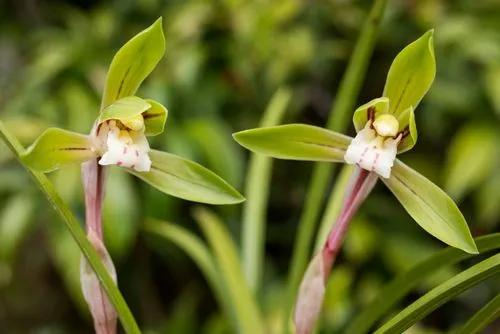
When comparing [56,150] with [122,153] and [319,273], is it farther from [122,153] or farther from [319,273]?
[319,273]

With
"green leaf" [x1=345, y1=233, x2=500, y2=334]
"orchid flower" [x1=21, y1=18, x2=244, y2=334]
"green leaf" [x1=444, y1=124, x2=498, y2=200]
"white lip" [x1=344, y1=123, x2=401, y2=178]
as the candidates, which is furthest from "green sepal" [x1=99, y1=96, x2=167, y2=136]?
"green leaf" [x1=444, y1=124, x2=498, y2=200]

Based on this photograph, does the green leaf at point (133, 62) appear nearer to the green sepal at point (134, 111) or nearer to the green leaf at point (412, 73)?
the green sepal at point (134, 111)

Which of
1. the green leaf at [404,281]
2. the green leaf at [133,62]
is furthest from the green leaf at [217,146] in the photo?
the green leaf at [133,62]

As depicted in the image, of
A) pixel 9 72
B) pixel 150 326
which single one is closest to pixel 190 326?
pixel 150 326

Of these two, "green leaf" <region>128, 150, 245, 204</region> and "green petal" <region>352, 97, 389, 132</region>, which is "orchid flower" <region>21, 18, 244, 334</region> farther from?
"green petal" <region>352, 97, 389, 132</region>

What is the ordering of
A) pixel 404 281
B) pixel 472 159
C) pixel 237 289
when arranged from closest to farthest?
1. pixel 404 281
2. pixel 237 289
3. pixel 472 159

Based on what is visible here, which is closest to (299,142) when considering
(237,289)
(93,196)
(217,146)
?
(93,196)

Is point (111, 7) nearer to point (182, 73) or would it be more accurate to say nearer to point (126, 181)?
point (182, 73)
